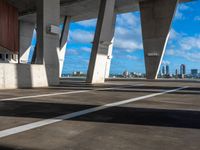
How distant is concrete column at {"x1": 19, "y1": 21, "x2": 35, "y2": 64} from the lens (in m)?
44.8

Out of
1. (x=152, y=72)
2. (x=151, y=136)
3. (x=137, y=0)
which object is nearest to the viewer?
(x=151, y=136)

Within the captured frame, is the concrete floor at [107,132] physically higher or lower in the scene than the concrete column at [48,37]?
lower

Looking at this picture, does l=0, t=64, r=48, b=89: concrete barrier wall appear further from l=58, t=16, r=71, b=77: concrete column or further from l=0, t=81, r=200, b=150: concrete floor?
l=58, t=16, r=71, b=77: concrete column

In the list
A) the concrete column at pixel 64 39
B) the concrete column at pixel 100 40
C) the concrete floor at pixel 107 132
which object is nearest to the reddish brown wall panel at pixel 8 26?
the concrete column at pixel 64 39

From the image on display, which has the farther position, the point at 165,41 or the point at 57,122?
the point at 165,41

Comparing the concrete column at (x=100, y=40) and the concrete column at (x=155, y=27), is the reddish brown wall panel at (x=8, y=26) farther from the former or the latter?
the concrete column at (x=155, y=27)

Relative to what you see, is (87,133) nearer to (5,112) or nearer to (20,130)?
(20,130)

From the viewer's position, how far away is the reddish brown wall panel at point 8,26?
32000 mm

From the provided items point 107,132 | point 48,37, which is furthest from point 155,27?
point 107,132

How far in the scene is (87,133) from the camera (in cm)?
482

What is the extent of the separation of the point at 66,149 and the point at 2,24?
3193 cm

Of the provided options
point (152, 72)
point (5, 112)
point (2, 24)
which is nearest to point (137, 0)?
point (152, 72)

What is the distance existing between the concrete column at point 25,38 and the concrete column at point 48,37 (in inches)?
1013

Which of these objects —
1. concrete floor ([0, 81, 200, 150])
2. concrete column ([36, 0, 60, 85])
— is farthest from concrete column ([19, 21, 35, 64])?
concrete floor ([0, 81, 200, 150])
